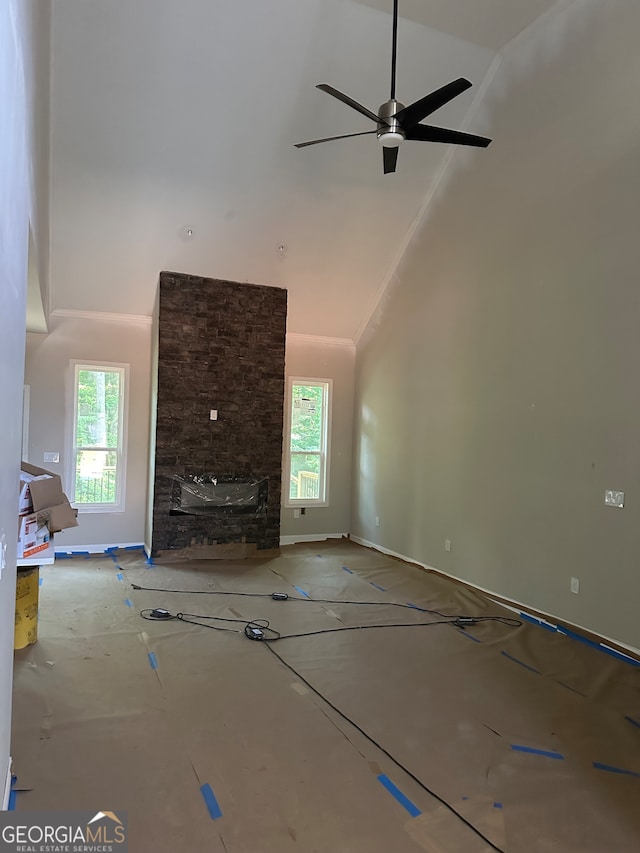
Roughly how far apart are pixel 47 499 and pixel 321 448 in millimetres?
4463

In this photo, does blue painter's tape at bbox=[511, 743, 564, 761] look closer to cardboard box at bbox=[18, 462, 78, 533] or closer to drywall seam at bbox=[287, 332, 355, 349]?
cardboard box at bbox=[18, 462, 78, 533]

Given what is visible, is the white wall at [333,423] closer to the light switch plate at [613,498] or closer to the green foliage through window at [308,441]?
the green foliage through window at [308,441]

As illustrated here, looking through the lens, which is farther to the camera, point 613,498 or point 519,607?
point 519,607

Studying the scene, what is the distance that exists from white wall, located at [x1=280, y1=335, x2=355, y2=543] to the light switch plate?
4.11m

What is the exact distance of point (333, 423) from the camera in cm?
766

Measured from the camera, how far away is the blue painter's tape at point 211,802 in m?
2.18

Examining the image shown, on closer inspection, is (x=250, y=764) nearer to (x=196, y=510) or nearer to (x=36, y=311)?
(x=196, y=510)

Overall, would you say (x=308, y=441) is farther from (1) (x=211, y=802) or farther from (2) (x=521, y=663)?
(1) (x=211, y=802)

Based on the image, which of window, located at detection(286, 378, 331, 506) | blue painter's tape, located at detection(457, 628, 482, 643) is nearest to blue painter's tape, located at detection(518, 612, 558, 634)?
blue painter's tape, located at detection(457, 628, 482, 643)

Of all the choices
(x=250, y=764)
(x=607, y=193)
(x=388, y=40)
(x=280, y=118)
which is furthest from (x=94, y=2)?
(x=250, y=764)

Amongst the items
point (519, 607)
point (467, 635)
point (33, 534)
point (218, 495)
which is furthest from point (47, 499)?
point (519, 607)

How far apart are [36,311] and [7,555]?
3.91 meters

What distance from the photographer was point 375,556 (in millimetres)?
6672

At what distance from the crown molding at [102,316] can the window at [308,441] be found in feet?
6.62
